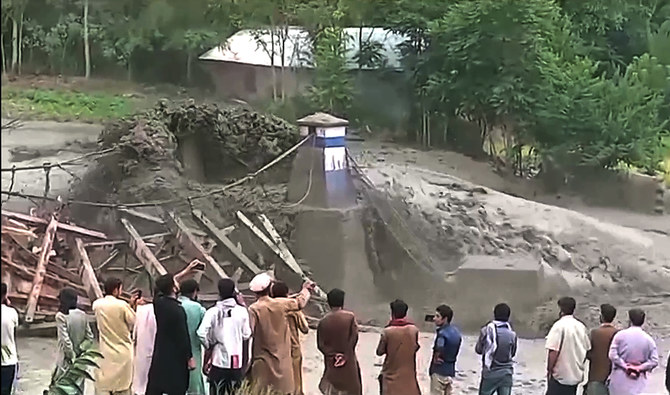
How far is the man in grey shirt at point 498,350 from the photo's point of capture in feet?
14.9

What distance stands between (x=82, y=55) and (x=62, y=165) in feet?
12.2

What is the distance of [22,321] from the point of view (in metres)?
7.14

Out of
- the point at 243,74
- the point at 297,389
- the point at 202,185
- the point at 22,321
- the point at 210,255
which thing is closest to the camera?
the point at 297,389

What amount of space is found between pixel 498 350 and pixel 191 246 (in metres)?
4.32

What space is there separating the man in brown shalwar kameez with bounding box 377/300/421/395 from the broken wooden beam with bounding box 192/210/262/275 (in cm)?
387

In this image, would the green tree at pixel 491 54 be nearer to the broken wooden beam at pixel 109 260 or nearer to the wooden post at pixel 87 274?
the broken wooden beam at pixel 109 260

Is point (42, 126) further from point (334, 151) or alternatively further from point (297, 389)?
point (297, 389)

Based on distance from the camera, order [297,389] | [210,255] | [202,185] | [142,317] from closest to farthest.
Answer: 1. [142,317]
2. [297,389]
3. [210,255]
4. [202,185]

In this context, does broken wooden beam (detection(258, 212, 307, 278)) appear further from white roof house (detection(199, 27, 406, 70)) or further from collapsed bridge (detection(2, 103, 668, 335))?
white roof house (detection(199, 27, 406, 70))

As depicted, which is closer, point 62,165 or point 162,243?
point 162,243

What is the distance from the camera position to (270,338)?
452 centimetres

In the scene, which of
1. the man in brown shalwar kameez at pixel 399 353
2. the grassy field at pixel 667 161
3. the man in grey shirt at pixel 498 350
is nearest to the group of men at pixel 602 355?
the man in grey shirt at pixel 498 350

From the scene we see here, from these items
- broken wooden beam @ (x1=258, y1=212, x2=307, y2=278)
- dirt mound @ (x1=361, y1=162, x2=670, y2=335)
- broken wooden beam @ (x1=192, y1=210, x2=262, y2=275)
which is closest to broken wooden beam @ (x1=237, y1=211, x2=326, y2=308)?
broken wooden beam @ (x1=258, y1=212, x2=307, y2=278)

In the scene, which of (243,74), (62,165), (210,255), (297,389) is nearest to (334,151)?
(210,255)
